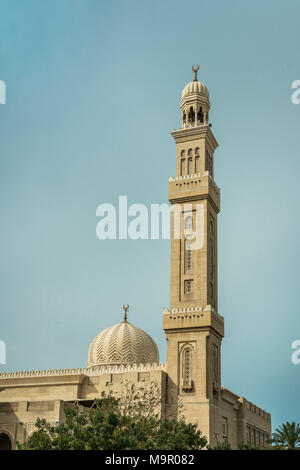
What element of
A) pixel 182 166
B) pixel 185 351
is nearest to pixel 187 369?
pixel 185 351

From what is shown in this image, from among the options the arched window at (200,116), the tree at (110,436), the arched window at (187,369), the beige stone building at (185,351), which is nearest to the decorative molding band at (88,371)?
the beige stone building at (185,351)

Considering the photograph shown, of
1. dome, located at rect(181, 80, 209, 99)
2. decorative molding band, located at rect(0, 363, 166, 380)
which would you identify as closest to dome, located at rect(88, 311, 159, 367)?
decorative molding band, located at rect(0, 363, 166, 380)

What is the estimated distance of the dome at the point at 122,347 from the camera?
39.5 m

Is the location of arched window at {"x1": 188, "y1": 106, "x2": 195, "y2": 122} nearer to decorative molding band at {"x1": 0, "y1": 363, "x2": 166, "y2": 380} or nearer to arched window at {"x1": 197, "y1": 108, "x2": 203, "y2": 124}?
arched window at {"x1": 197, "y1": 108, "x2": 203, "y2": 124}

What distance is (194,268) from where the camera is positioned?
3622 centimetres

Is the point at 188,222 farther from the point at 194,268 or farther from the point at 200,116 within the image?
the point at 200,116

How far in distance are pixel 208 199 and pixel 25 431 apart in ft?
55.4

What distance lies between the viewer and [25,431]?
3222 cm

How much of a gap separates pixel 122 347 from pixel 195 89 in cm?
1762

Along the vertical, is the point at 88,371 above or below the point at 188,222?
below

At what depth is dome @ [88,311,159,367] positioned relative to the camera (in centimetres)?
3950

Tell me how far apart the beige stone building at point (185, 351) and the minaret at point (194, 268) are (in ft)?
0.18

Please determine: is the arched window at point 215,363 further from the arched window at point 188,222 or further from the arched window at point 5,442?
the arched window at point 5,442
